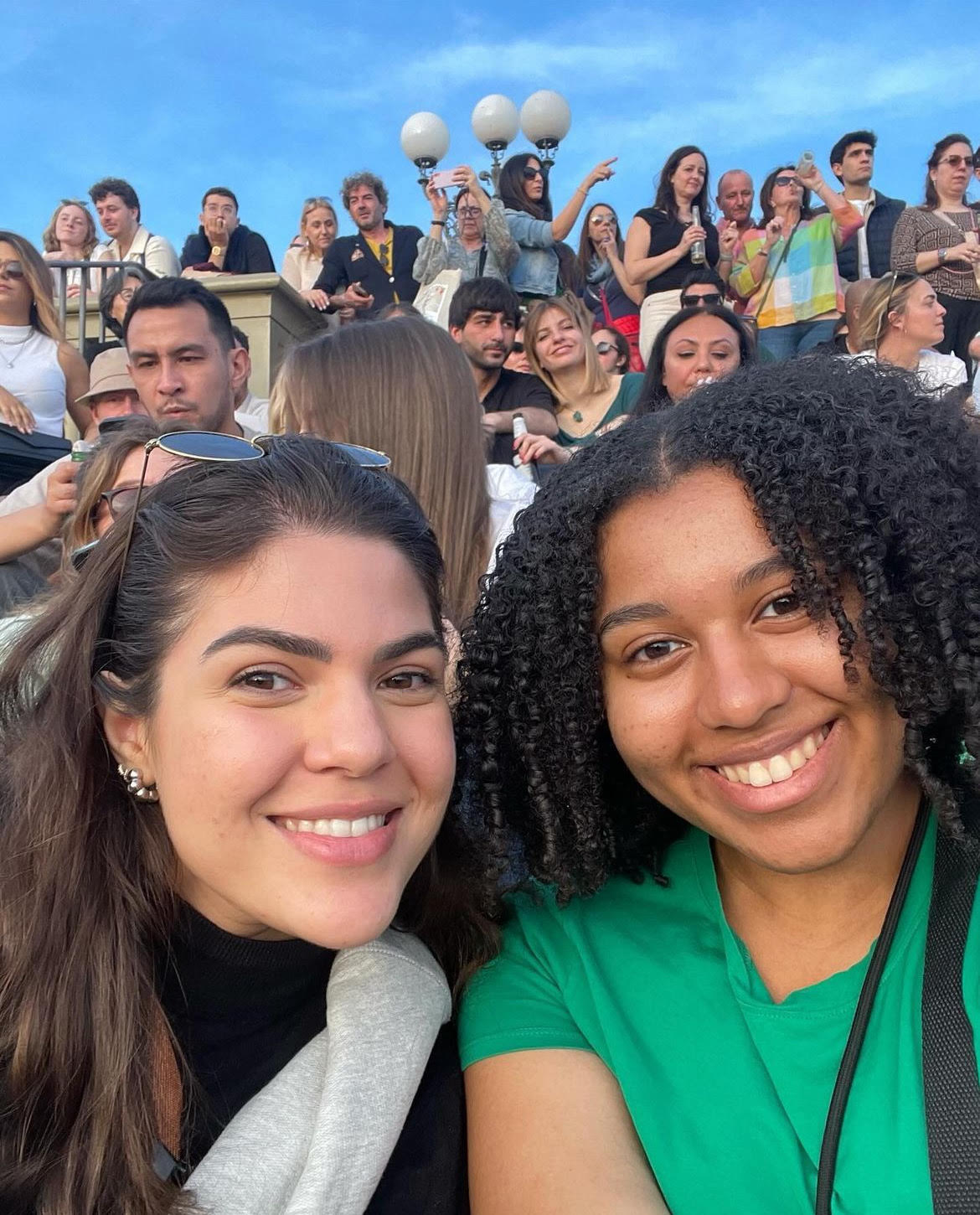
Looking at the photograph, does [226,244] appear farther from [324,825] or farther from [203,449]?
[324,825]

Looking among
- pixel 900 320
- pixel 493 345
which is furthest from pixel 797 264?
pixel 493 345

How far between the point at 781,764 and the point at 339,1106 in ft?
2.88

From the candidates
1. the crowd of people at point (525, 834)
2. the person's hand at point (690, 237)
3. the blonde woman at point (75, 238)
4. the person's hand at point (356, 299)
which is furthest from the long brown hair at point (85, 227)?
the crowd of people at point (525, 834)

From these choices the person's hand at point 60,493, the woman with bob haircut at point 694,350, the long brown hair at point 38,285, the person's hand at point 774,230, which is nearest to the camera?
the person's hand at point 60,493

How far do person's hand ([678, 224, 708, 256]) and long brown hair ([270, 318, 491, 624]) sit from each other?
4187 millimetres

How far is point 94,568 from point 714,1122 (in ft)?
4.63

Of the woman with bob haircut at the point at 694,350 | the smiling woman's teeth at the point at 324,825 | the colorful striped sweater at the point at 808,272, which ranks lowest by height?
the smiling woman's teeth at the point at 324,825

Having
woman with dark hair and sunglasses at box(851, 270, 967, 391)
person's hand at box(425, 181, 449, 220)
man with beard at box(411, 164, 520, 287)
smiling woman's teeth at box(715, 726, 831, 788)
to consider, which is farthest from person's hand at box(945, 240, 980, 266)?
smiling woman's teeth at box(715, 726, 831, 788)

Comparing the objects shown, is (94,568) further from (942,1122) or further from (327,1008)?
(942,1122)

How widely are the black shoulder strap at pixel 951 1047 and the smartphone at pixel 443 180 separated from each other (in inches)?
281

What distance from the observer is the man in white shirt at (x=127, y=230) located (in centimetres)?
856

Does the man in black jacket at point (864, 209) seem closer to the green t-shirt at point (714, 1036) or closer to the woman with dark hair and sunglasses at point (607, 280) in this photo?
the woman with dark hair and sunglasses at point (607, 280)

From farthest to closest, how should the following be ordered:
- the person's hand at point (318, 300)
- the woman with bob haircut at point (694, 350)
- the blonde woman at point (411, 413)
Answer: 1. the person's hand at point (318, 300)
2. the woman with bob haircut at point (694, 350)
3. the blonde woman at point (411, 413)

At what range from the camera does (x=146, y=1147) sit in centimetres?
168
